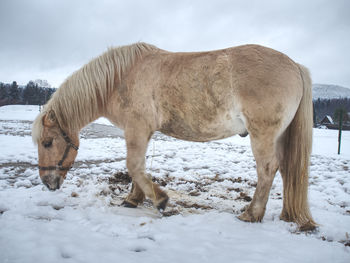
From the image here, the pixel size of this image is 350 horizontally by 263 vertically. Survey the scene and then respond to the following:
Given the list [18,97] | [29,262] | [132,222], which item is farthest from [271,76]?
[18,97]

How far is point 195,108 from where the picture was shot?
2.48 metres

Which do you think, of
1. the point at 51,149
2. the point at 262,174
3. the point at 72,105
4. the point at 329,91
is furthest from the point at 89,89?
the point at 329,91

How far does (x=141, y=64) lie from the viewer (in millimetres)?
2887

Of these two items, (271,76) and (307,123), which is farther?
(307,123)

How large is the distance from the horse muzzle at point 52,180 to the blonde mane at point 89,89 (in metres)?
0.54

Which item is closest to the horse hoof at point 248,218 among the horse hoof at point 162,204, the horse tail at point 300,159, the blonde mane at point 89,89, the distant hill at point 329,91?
the horse tail at point 300,159

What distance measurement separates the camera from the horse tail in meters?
2.44

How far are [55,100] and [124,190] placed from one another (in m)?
1.78

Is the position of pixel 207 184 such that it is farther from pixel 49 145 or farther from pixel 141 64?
pixel 49 145

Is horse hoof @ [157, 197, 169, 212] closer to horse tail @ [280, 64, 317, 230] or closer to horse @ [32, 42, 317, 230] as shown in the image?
horse @ [32, 42, 317, 230]

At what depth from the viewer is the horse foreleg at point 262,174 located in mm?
2324

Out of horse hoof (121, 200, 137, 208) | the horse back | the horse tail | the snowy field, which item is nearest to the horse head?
the snowy field

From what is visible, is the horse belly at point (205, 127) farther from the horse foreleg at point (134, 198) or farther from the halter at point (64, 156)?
the halter at point (64, 156)

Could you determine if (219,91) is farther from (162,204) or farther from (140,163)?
(162,204)
